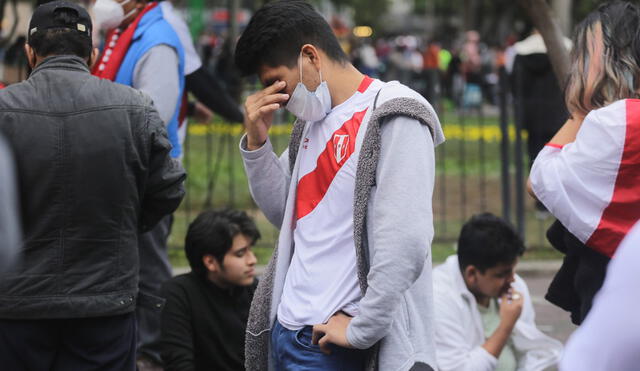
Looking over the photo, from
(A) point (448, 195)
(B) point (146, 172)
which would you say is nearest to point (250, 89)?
(A) point (448, 195)

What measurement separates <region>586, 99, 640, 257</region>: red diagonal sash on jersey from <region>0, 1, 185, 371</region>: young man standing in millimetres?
1480

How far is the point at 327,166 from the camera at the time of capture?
3318mm

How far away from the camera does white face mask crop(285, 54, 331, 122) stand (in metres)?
3.26

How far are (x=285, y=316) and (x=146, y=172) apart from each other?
2.51 ft

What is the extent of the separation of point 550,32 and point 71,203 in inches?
122

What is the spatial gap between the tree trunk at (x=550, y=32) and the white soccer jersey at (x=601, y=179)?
2195 millimetres

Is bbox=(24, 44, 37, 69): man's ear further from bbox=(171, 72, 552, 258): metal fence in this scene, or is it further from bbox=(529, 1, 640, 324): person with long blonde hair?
bbox=(171, 72, 552, 258): metal fence

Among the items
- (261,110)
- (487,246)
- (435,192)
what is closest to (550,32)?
(487,246)

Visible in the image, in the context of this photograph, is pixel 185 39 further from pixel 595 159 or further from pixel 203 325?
pixel 595 159

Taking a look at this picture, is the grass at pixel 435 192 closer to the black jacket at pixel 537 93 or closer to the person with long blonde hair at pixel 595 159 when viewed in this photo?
the black jacket at pixel 537 93

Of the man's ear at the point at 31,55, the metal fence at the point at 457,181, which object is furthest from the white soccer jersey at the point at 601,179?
the metal fence at the point at 457,181

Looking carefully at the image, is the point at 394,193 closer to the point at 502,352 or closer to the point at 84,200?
the point at 84,200

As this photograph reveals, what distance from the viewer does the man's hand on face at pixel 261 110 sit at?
10.9 ft

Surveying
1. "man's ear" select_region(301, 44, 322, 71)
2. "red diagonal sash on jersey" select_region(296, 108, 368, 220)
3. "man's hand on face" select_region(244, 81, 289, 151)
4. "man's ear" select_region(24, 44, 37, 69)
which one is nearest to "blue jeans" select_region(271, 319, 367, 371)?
"red diagonal sash on jersey" select_region(296, 108, 368, 220)
